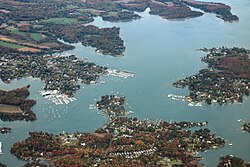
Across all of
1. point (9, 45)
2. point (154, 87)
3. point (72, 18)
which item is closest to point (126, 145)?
point (154, 87)

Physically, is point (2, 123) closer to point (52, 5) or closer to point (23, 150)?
point (23, 150)

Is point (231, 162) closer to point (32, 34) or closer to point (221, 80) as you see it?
point (221, 80)

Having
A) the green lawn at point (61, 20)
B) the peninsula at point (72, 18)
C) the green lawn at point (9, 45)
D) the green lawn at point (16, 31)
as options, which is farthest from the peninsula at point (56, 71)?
the green lawn at point (61, 20)

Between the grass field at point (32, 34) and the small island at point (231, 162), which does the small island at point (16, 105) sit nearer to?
the small island at point (231, 162)

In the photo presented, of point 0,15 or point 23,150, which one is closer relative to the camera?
point 23,150

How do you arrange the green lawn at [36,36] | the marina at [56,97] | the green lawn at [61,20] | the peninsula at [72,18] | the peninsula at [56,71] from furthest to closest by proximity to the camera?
the green lawn at [61,20], the green lawn at [36,36], the peninsula at [72,18], the peninsula at [56,71], the marina at [56,97]

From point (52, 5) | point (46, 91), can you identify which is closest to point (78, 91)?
point (46, 91)
